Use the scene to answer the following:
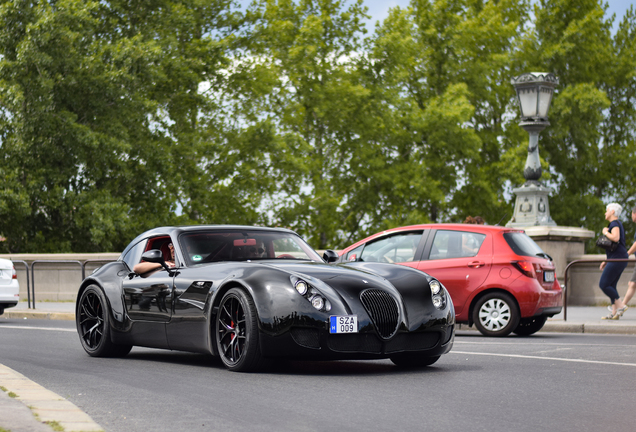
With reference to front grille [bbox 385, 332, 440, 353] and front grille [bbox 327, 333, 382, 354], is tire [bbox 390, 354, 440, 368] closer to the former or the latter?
front grille [bbox 385, 332, 440, 353]

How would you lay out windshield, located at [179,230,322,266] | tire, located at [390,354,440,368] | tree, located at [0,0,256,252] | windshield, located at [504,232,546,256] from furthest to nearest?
1. tree, located at [0,0,256,252]
2. windshield, located at [504,232,546,256]
3. windshield, located at [179,230,322,266]
4. tire, located at [390,354,440,368]

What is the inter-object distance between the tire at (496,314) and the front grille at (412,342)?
4.92 meters

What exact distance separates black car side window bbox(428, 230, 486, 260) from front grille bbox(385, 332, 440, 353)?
204 inches

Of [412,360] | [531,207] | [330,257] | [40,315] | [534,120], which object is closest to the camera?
[412,360]

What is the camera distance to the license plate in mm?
7453

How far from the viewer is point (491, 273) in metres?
12.9

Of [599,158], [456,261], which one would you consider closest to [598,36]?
[599,158]

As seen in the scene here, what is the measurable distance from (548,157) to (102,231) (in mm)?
23030

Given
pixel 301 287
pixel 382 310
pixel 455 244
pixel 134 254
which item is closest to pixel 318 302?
pixel 301 287

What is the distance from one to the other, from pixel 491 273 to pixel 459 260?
500mm

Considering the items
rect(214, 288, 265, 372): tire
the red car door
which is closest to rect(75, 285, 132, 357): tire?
rect(214, 288, 265, 372): tire

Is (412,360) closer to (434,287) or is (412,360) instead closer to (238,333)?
(434,287)

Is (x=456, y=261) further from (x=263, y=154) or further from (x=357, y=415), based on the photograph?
(x=263, y=154)

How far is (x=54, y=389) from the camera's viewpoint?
7145 mm
